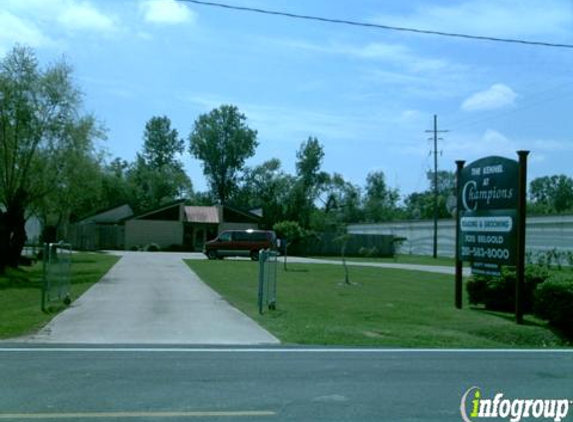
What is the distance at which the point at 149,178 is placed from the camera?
9681 centimetres

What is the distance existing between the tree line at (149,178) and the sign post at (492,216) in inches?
822

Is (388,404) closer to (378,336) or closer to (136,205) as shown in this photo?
(378,336)

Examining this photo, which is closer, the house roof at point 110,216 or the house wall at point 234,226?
the house wall at point 234,226

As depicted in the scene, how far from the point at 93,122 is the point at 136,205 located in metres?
59.9

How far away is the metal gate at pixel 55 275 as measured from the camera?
16484 millimetres

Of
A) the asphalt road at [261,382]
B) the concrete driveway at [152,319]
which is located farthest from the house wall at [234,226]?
the asphalt road at [261,382]

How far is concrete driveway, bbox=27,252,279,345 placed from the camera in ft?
41.8

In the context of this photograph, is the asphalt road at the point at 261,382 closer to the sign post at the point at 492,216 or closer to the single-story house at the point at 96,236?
the sign post at the point at 492,216

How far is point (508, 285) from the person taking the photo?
1761 centimetres

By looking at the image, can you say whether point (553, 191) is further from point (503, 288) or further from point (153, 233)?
point (503, 288)

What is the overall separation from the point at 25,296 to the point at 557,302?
50.1 ft

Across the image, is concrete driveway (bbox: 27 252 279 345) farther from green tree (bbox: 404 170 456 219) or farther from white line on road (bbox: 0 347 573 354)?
green tree (bbox: 404 170 456 219)

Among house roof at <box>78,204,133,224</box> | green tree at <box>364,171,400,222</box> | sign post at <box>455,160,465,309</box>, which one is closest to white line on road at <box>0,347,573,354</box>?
sign post at <box>455,160,465,309</box>

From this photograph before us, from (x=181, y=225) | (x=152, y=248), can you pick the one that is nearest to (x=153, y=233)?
(x=181, y=225)
